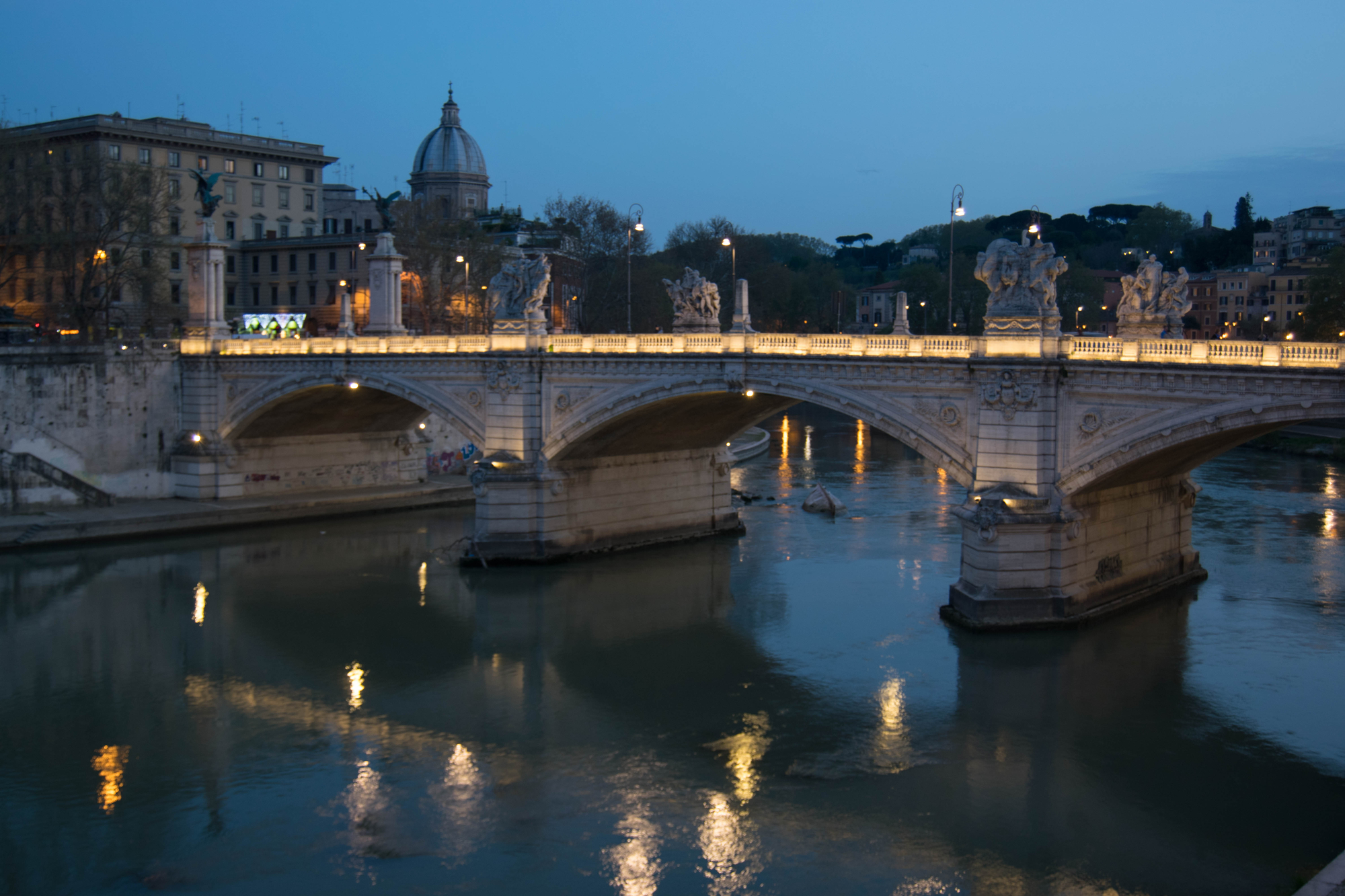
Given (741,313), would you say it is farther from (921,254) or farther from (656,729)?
(921,254)

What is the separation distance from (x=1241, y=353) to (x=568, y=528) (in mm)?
17087

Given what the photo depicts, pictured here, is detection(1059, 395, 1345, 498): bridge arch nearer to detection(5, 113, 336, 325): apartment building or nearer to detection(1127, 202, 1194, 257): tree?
detection(5, 113, 336, 325): apartment building

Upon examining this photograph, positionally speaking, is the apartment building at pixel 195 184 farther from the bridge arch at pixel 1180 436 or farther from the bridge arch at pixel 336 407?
the bridge arch at pixel 1180 436

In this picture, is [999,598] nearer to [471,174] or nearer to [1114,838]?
[1114,838]

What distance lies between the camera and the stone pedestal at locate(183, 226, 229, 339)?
134ft

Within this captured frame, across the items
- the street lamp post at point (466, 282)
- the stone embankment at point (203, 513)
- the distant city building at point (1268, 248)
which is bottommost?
the stone embankment at point (203, 513)

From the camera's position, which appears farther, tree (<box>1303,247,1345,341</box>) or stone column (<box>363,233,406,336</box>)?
tree (<box>1303,247,1345,341</box>)

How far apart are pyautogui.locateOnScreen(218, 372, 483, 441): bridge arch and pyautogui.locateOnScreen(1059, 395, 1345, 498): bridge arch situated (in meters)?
16.1

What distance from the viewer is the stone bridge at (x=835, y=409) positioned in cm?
2105

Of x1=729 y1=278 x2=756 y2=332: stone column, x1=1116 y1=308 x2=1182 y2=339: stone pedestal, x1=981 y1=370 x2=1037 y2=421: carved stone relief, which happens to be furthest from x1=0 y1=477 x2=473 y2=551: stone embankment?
x1=1116 y1=308 x2=1182 y2=339: stone pedestal

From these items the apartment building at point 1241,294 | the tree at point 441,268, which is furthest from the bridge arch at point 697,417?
the apartment building at point 1241,294

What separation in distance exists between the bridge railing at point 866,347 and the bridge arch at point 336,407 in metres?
0.93

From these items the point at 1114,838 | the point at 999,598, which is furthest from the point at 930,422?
the point at 1114,838

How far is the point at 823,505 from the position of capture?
3800cm
